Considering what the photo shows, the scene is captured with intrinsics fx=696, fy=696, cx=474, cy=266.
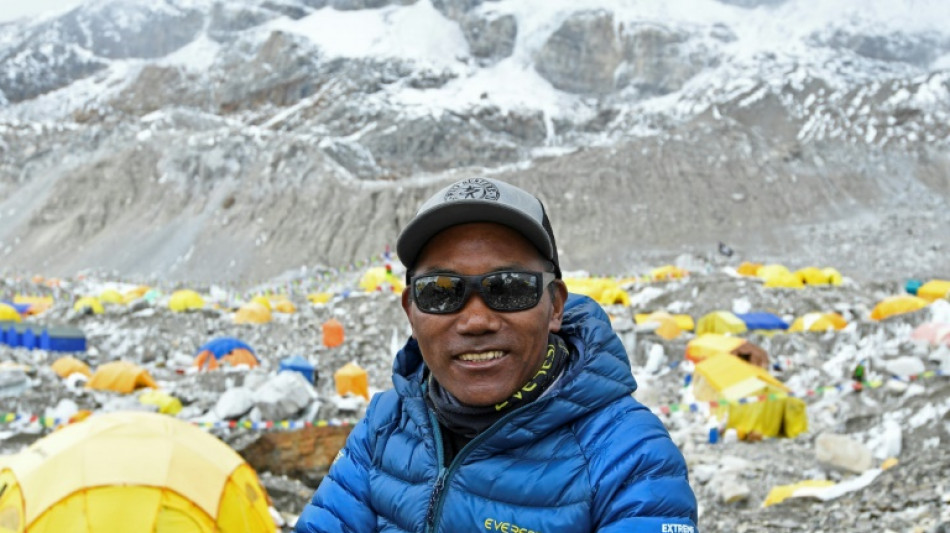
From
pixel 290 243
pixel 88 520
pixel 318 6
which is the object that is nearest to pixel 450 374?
pixel 88 520

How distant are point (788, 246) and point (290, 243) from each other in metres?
30.7

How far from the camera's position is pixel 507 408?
173cm

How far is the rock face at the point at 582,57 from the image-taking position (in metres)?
71.8

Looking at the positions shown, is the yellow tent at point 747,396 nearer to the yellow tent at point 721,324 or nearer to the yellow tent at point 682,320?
the yellow tent at point 721,324

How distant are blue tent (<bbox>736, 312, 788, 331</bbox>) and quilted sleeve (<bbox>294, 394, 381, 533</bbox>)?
1800 cm

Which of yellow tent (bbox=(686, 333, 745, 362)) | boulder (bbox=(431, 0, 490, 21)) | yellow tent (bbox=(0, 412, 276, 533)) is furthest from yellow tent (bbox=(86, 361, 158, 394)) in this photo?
boulder (bbox=(431, 0, 490, 21))

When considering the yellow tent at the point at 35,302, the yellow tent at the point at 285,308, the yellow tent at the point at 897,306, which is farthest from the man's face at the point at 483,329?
the yellow tent at the point at 35,302

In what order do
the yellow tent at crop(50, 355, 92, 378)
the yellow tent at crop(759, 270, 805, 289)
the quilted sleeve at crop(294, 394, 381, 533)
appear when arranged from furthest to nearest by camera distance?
the yellow tent at crop(759, 270, 805, 289) → the yellow tent at crop(50, 355, 92, 378) → the quilted sleeve at crop(294, 394, 381, 533)

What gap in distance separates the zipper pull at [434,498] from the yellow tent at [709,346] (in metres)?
13.8

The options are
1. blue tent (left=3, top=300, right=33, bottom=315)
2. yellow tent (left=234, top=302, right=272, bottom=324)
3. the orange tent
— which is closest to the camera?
the orange tent

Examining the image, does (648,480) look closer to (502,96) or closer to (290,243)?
(290,243)

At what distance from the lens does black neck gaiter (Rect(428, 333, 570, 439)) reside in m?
1.73

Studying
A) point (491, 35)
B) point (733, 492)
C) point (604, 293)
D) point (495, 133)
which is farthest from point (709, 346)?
point (491, 35)

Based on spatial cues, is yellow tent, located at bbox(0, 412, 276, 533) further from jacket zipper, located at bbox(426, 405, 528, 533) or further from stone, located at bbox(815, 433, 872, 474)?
stone, located at bbox(815, 433, 872, 474)
